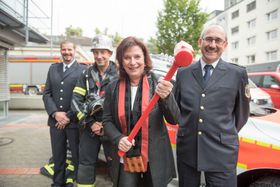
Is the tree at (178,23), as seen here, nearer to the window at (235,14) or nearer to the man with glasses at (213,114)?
the man with glasses at (213,114)

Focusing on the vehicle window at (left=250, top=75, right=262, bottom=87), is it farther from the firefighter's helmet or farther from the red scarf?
the red scarf

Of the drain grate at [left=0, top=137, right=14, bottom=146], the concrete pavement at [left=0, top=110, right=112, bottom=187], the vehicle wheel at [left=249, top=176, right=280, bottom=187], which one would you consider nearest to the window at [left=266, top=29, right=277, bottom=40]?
the concrete pavement at [left=0, top=110, right=112, bottom=187]

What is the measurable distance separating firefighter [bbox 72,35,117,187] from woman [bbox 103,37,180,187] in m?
0.69

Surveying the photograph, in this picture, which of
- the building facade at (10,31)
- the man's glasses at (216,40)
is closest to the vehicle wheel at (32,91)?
the building facade at (10,31)

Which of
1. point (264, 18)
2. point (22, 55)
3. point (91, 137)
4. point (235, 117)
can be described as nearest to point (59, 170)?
point (91, 137)

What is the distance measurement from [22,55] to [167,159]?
22.1m

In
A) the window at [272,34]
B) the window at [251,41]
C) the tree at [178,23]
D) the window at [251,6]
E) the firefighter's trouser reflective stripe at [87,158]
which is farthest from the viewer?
the window at [251,6]

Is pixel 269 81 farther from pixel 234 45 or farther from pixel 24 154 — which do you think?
pixel 234 45

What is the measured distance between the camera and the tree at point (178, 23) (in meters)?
16.3

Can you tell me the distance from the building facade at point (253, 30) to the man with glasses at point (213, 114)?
2329 cm

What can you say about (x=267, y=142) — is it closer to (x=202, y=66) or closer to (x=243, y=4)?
(x=202, y=66)

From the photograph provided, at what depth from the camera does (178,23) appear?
16547 mm

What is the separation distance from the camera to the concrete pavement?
400cm

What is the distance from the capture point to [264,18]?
1084 inches
